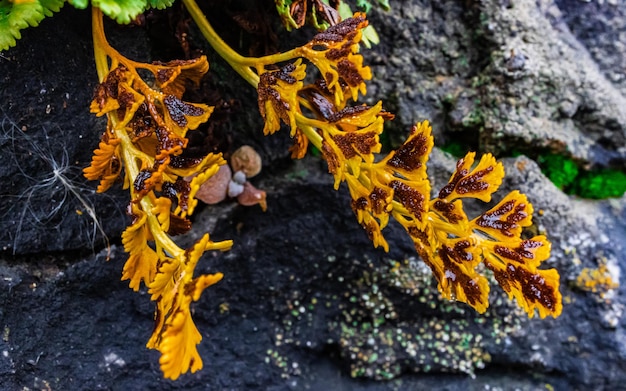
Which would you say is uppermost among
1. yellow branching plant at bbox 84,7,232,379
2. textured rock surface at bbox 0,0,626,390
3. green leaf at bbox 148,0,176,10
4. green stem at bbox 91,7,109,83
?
green leaf at bbox 148,0,176,10

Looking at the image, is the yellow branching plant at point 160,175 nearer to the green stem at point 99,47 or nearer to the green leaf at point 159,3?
the green stem at point 99,47

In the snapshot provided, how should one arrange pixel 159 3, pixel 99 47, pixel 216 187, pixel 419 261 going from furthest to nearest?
pixel 419 261, pixel 216 187, pixel 99 47, pixel 159 3

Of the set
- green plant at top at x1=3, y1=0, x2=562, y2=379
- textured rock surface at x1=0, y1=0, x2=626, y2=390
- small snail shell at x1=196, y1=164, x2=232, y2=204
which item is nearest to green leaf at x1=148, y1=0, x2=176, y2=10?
green plant at top at x1=3, y1=0, x2=562, y2=379

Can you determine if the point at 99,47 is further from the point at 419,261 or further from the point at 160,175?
the point at 419,261

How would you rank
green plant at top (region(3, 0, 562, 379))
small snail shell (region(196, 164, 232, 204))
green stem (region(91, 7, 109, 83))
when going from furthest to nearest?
small snail shell (region(196, 164, 232, 204)) → green stem (region(91, 7, 109, 83)) → green plant at top (region(3, 0, 562, 379))

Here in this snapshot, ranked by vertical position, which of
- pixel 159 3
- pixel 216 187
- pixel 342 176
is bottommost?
pixel 216 187

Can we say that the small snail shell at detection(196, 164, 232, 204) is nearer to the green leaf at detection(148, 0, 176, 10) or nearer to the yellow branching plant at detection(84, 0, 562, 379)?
the yellow branching plant at detection(84, 0, 562, 379)

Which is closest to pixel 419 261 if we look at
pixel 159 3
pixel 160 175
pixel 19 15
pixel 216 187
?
pixel 216 187
